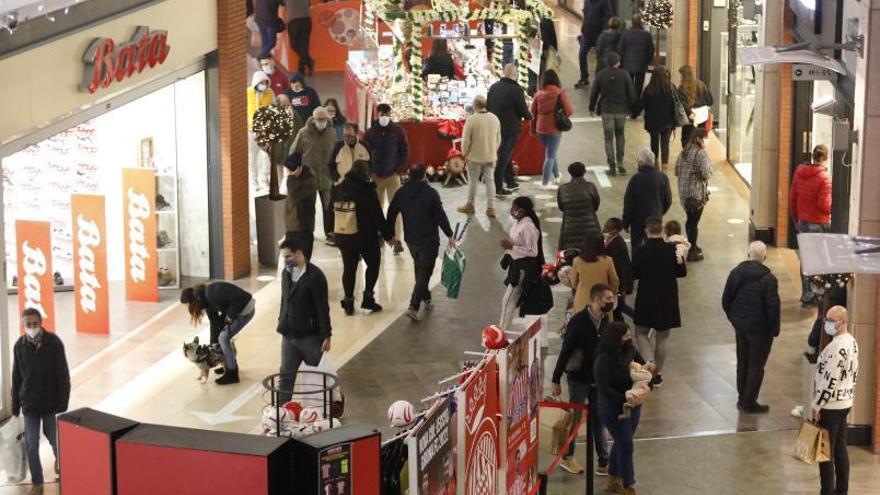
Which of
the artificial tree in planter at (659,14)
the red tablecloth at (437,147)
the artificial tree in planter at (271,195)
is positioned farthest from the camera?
the artificial tree in planter at (659,14)

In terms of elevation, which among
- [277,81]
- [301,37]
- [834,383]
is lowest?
[834,383]

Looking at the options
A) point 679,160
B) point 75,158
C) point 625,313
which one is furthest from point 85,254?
point 679,160

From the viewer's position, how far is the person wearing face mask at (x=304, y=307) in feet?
51.1

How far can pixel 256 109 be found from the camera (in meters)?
24.4

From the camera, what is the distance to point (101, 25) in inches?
688

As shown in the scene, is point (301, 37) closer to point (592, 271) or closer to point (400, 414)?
point (592, 271)

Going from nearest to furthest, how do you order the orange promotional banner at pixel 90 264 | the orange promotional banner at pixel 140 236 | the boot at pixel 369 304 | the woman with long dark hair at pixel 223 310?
1. the woman with long dark hair at pixel 223 310
2. the orange promotional banner at pixel 90 264
3. the boot at pixel 369 304
4. the orange promotional banner at pixel 140 236

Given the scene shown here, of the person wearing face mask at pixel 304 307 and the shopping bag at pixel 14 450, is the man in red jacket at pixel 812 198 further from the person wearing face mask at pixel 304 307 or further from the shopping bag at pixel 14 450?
the shopping bag at pixel 14 450

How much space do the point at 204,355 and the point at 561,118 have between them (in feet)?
28.2

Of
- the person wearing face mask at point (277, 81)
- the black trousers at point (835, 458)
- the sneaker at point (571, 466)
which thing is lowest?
the sneaker at point (571, 466)

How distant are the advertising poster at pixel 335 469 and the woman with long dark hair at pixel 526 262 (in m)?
7.68

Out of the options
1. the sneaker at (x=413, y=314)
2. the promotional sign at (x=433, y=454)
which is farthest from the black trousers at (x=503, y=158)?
the promotional sign at (x=433, y=454)

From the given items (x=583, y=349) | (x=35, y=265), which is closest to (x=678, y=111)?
(x=35, y=265)

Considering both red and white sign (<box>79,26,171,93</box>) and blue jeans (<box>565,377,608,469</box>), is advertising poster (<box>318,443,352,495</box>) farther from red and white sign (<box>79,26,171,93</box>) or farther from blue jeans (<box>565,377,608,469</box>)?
red and white sign (<box>79,26,171,93</box>)
